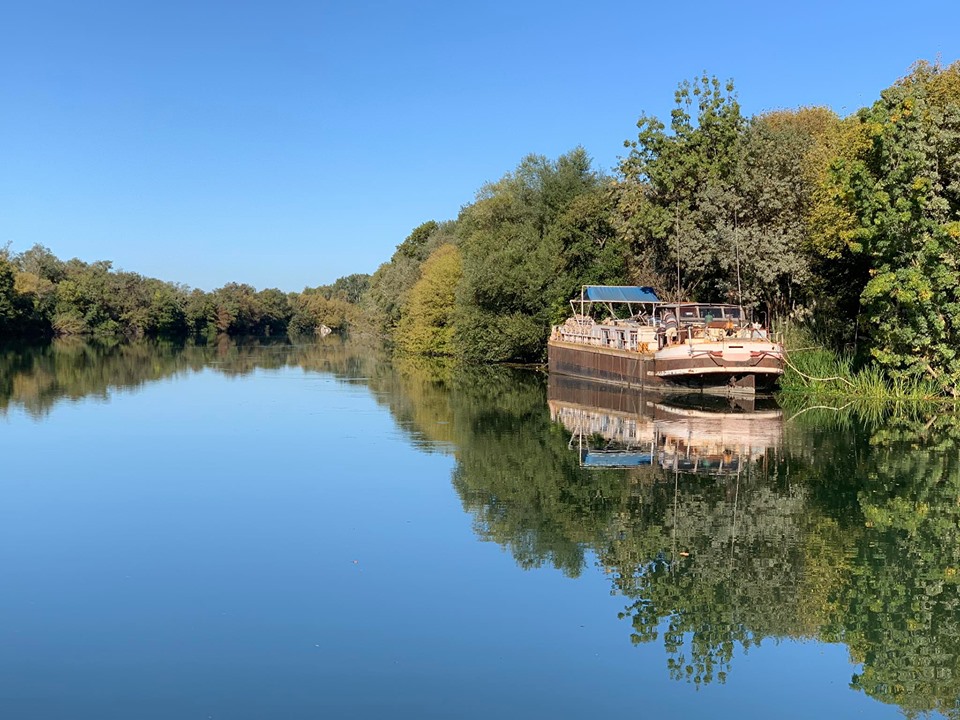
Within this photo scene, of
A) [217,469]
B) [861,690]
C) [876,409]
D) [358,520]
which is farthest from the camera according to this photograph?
[876,409]

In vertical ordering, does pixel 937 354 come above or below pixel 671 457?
above

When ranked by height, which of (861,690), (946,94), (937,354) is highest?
(946,94)

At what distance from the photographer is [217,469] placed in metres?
20.4

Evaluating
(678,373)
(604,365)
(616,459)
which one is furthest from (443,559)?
(604,365)

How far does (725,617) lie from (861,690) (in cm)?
182

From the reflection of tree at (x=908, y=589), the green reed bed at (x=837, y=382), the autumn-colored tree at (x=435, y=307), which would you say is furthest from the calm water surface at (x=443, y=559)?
the autumn-colored tree at (x=435, y=307)

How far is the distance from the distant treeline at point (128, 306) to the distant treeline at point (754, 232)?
50626mm

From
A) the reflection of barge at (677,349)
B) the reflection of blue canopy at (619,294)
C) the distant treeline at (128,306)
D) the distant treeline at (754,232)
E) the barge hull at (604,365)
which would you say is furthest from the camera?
the distant treeline at (128,306)

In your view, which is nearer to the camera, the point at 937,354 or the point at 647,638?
the point at 647,638

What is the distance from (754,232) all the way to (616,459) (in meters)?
20.4

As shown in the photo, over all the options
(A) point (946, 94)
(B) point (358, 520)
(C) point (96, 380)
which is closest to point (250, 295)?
(C) point (96, 380)

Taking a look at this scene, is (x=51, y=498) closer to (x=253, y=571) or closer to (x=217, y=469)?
(x=217, y=469)

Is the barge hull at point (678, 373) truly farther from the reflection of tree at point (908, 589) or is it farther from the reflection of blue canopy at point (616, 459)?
the reflection of tree at point (908, 589)

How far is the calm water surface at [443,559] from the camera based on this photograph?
8.66 m
